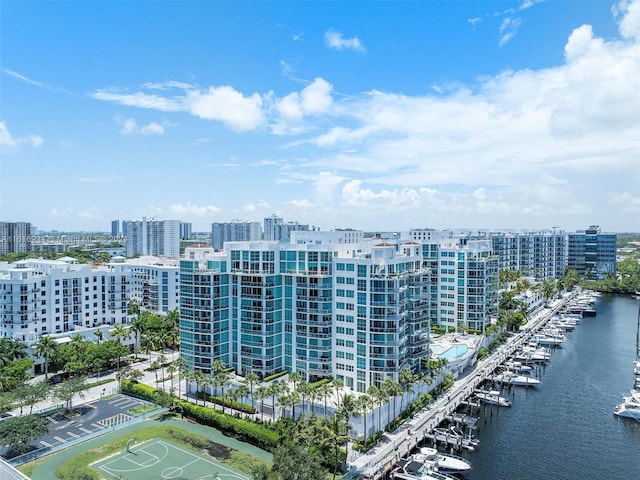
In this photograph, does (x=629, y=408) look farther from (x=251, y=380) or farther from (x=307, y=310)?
(x=251, y=380)

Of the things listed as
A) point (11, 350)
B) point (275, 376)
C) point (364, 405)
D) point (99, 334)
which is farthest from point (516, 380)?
point (11, 350)

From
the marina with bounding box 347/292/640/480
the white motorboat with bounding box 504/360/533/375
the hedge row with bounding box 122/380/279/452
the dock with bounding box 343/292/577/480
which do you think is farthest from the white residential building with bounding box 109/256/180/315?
the white motorboat with bounding box 504/360/533/375

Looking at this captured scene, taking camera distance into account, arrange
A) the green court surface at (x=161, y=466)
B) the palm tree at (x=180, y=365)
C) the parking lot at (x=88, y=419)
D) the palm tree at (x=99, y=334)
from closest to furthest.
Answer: the green court surface at (x=161, y=466), the parking lot at (x=88, y=419), the palm tree at (x=180, y=365), the palm tree at (x=99, y=334)

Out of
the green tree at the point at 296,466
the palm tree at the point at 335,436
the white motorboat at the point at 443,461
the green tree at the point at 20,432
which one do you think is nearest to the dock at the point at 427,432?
the white motorboat at the point at 443,461

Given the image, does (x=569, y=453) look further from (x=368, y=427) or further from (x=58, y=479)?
(x=58, y=479)

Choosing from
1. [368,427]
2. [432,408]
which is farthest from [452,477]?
[432,408]

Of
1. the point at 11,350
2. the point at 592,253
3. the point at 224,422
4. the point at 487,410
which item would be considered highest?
the point at 592,253

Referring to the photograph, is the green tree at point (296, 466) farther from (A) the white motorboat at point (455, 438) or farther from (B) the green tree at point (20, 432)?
(B) the green tree at point (20, 432)

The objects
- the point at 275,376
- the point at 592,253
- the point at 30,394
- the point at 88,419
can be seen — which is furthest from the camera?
the point at 592,253

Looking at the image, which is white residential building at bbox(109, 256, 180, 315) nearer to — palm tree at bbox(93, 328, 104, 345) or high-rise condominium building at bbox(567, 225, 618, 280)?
palm tree at bbox(93, 328, 104, 345)
